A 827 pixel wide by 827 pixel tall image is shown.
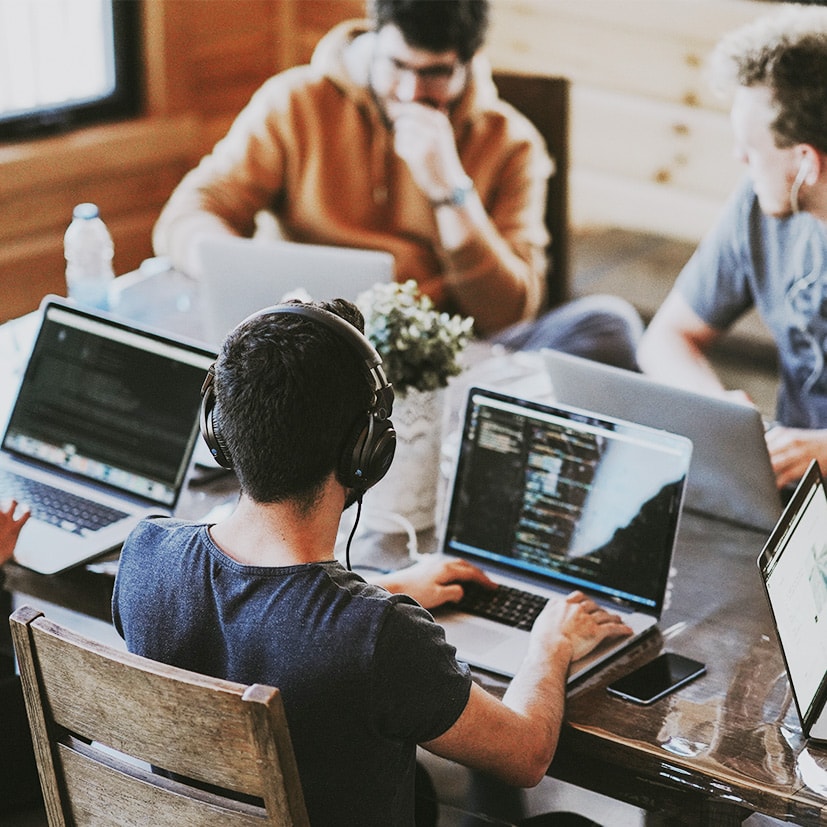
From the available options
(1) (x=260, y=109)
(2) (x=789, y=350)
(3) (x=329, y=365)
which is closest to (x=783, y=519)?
(3) (x=329, y=365)

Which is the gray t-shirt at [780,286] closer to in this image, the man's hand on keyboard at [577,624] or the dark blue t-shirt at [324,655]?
the man's hand on keyboard at [577,624]

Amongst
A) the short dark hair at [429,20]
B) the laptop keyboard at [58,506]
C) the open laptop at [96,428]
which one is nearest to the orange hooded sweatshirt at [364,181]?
the short dark hair at [429,20]

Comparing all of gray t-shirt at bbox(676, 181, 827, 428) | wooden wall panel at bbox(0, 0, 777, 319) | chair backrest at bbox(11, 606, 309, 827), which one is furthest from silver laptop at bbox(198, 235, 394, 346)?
wooden wall panel at bbox(0, 0, 777, 319)

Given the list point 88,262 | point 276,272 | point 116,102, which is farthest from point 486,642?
point 116,102

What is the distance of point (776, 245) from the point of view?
2.25 metres

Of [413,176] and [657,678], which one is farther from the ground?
[413,176]

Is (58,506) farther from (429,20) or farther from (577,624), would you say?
(429,20)

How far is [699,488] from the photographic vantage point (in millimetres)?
1777

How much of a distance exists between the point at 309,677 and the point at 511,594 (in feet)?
1.74

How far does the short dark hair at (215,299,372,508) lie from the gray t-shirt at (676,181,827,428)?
1.29 meters

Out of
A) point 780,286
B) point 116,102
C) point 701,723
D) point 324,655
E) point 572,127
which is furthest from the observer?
point 116,102

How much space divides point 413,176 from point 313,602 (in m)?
1.86

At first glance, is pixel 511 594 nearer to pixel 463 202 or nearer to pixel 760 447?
pixel 760 447

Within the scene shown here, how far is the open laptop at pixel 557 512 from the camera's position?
1.53m
